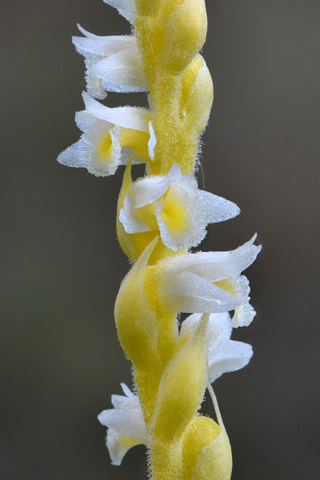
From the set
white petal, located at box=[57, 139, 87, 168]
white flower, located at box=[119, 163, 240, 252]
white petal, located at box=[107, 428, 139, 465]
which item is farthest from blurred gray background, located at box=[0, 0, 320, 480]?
white flower, located at box=[119, 163, 240, 252]

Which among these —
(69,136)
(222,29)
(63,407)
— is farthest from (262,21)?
(63,407)

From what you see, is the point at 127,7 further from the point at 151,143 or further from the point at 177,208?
the point at 177,208

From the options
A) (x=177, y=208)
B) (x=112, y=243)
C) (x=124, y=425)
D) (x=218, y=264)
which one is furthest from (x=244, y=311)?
(x=112, y=243)

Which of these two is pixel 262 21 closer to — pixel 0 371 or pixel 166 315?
pixel 0 371

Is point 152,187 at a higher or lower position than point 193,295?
higher

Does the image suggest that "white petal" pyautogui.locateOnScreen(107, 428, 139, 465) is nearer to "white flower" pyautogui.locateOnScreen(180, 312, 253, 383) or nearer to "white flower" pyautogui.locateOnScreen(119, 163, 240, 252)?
"white flower" pyautogui.locateOnScreen(180, 312, 253, 383)

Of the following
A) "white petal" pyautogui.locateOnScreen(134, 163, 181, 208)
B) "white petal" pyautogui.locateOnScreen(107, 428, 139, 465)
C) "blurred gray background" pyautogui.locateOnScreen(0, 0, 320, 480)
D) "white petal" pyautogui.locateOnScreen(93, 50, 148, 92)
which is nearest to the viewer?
"white petal" pyautogui.locateOnScreen(134, 163, 181, 208)
